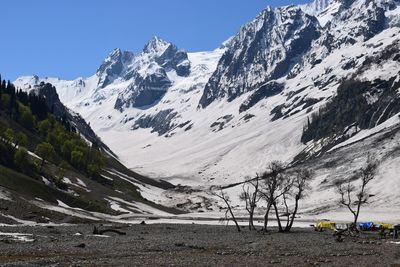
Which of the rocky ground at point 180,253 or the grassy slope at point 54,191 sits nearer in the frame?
the rocky ground at point 180,253

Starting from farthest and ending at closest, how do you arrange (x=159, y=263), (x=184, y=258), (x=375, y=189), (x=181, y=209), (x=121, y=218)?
(x=181, y=209) → (x=375, y=189) → (x=121, y=218) → (x=184, y=258) → (x=159, y=263)

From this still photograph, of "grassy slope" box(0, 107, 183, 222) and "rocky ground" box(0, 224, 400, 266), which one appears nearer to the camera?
"rocky ground" box(0, 224, 400, 266)

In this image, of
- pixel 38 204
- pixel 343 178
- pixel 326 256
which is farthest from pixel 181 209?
pixel 326 256

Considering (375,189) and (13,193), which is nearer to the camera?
(13,193)

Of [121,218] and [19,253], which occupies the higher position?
[121,218]

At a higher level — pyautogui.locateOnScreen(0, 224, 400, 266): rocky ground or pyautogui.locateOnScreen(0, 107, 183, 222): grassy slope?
pyautogui.locateOnScreen(0, 107, 183, 222): grassy slope

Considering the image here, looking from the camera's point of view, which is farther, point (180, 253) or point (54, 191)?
point (54, 191)

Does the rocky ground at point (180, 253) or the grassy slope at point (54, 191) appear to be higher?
the grassy slope at point (54, 191)

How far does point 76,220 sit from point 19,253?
57.1m

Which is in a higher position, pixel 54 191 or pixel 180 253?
pixel 54 191

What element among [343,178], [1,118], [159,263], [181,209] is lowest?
[159,263]

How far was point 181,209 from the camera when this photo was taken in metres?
197

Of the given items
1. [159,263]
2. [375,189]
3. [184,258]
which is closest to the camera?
[159,263]

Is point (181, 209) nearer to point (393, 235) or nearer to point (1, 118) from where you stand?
point (1, 118)
